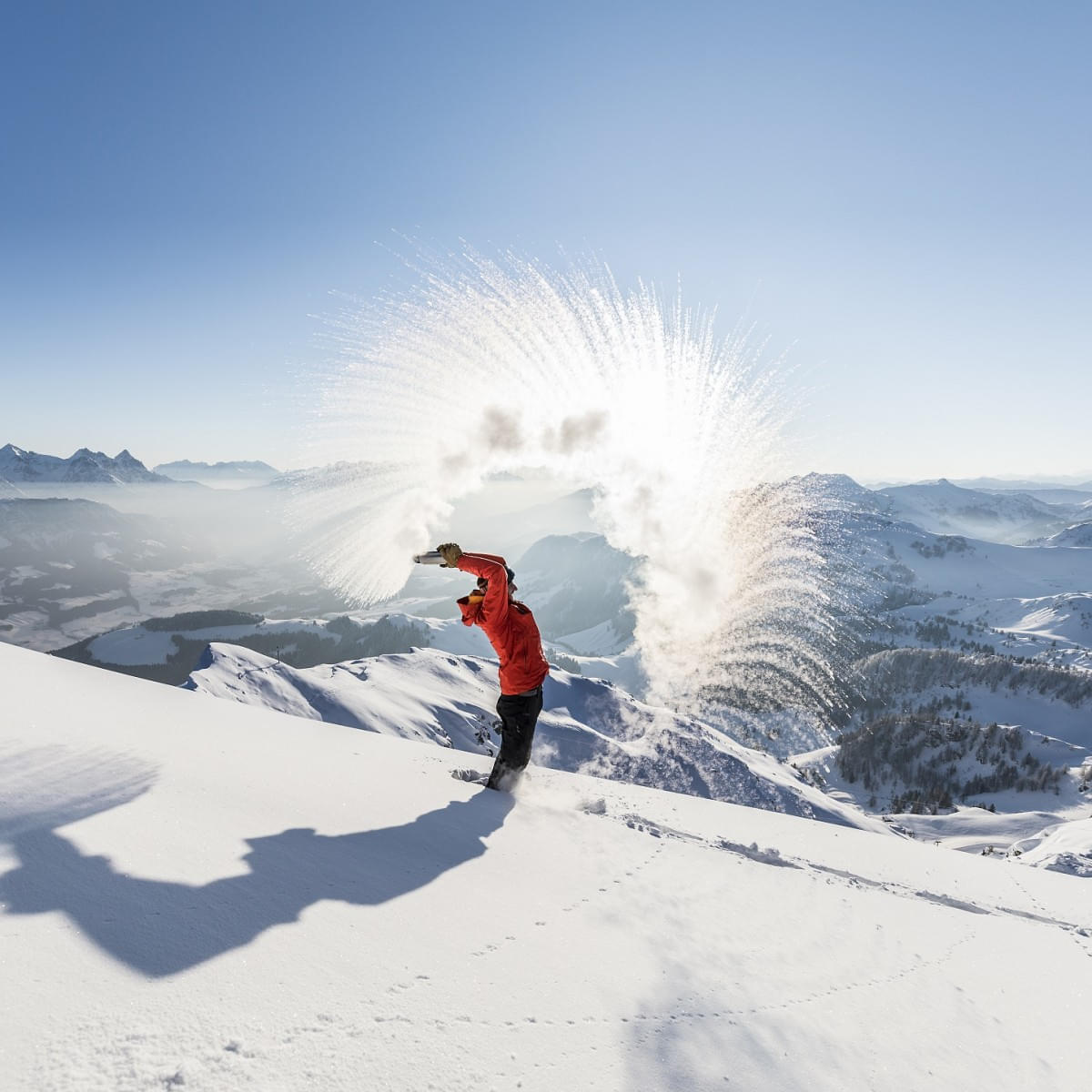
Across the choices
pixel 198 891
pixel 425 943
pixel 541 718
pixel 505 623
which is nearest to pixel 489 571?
pixel 505 623

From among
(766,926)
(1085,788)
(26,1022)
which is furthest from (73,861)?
(1085,788)

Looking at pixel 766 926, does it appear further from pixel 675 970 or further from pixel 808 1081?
pixel 808 1081

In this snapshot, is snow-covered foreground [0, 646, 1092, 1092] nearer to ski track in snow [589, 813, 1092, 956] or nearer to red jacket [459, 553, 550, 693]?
ski track in snow [589, 813, 1092, 956]

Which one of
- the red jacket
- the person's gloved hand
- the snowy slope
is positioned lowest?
the snowy slope

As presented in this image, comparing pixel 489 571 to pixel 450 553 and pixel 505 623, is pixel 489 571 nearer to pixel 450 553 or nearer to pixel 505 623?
pixel 450 553

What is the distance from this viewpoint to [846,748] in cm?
17500

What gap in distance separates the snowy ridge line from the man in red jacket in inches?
53.0

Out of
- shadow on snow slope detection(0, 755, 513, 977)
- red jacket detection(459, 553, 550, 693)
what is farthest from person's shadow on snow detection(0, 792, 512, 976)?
red jacket detection(459, 553, 550, 693)

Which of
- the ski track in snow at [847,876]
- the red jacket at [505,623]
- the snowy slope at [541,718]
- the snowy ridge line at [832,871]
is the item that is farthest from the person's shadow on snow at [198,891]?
the snowy slope at [541,718]

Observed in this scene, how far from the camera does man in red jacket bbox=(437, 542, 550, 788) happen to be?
8414 mm

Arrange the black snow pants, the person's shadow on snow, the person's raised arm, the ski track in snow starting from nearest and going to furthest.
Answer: the person's shadow on snow < the ski track in snow < the person's raised arm < the black snow pants

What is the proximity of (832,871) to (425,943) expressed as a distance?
20.6 feet

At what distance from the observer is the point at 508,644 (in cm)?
869

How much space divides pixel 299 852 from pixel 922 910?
271 inches
